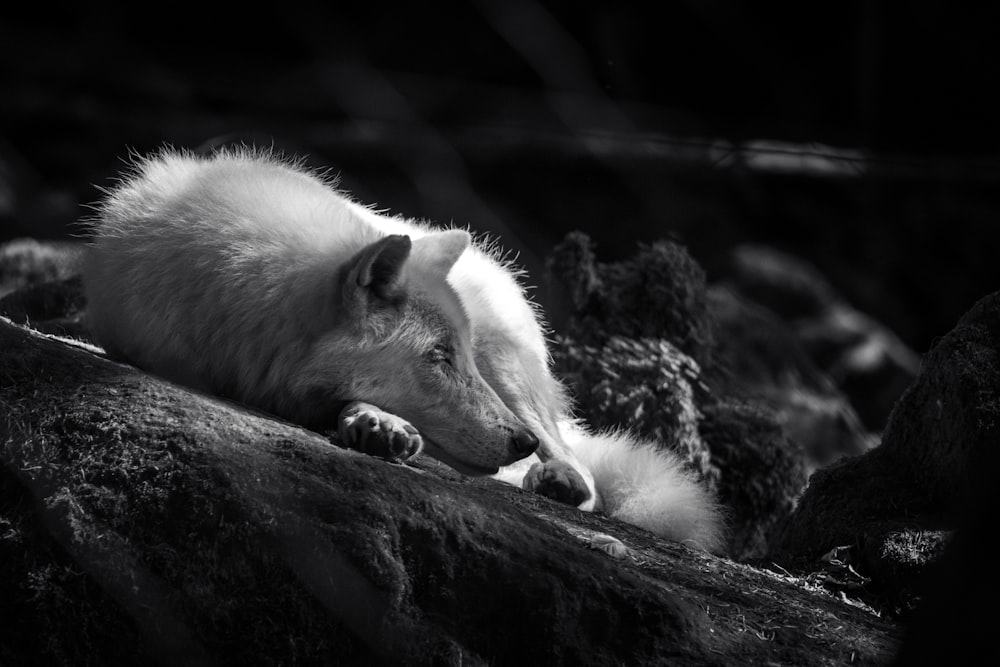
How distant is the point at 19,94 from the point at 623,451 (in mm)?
4442

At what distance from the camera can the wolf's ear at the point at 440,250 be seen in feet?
12.6

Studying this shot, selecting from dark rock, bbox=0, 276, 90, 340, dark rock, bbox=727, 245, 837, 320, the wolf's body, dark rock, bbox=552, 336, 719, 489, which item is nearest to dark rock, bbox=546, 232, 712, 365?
dark rock, bbox=552, 336, 719, 489

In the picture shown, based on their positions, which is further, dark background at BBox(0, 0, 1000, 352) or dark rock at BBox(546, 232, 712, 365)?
dark background at BBox(0, 0, 1000, 352)

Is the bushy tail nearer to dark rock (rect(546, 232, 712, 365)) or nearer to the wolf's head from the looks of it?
the wolf's head

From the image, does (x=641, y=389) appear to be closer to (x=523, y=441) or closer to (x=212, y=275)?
(x=523, y=441)

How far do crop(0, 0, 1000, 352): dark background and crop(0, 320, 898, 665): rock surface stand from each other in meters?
3.66

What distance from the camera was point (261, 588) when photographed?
89.7 inches

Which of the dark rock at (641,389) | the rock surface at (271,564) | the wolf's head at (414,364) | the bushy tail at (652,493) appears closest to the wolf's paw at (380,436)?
the wolf's head at (414,364)

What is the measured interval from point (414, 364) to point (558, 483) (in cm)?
70

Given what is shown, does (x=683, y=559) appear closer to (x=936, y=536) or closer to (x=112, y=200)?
(x=936, y=536)

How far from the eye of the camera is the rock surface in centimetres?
224

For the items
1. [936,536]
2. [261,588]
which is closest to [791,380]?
[936,536]

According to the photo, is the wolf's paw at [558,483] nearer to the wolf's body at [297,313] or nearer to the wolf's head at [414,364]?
the wolf's body at [297,313]

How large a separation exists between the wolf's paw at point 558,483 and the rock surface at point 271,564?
1.04 m
